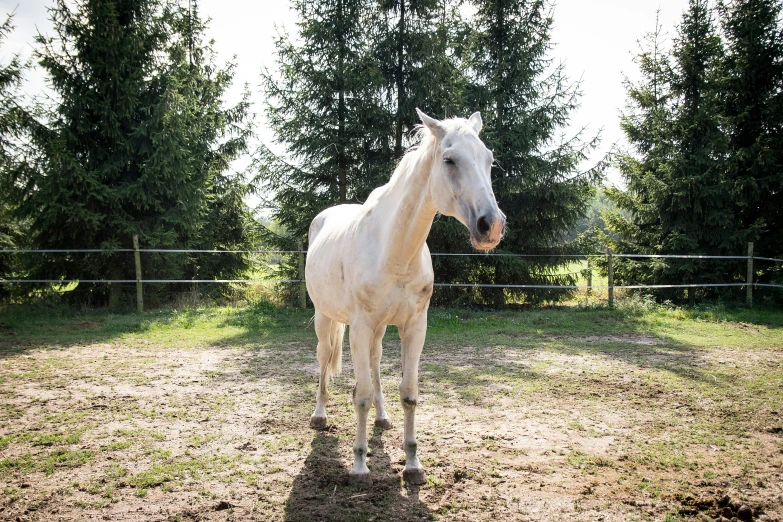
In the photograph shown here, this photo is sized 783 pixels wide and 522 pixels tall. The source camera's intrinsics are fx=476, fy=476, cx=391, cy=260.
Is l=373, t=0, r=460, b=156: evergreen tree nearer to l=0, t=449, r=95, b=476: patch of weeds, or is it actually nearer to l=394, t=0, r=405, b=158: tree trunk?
l=394, t=0, r=405, b=158: tree trunk

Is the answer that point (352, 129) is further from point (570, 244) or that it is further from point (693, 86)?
point (693, 86)

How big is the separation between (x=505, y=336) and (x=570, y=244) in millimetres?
4530

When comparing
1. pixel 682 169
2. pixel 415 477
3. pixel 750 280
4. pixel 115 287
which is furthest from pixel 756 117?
pixel 115 287

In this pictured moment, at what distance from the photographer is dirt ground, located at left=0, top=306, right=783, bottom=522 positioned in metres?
2.64

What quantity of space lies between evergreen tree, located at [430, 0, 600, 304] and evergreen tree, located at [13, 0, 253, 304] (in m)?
5.77

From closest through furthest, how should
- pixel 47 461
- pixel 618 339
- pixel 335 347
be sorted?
pixel 47 461
pixel 335 347
pixel 618 339

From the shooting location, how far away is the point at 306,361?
6043 mm

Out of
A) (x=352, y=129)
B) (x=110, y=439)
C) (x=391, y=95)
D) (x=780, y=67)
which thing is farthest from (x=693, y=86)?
(x=110, y=439)

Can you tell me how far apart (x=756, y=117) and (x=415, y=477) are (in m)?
12.5

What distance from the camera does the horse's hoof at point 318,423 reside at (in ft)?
12.6

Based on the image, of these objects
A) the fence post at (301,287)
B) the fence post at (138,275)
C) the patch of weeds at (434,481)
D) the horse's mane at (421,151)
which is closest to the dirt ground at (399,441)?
the patch of weeds at (434,481)

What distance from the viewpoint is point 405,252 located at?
288 cm

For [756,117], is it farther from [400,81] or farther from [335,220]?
[335,220]

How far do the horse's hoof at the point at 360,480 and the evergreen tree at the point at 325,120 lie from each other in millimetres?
7531
